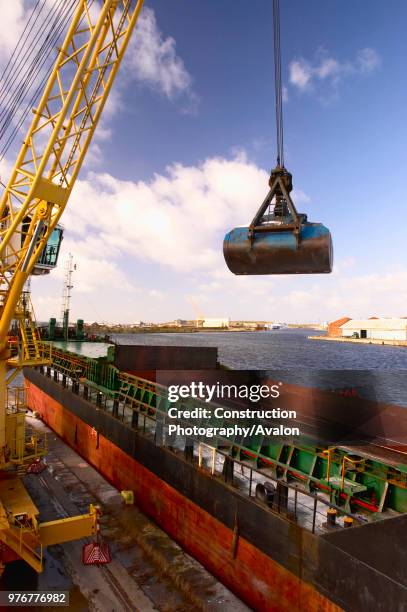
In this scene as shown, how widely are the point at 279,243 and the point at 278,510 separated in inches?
253

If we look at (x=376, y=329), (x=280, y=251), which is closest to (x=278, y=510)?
(x=280, y=251)

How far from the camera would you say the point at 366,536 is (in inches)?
298

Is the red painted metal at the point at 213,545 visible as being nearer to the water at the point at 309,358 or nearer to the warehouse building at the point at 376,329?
the water at the point at 309,358

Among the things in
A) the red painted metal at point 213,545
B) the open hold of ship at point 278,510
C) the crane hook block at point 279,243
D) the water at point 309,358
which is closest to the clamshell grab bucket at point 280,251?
the crane hook block at point 279,243

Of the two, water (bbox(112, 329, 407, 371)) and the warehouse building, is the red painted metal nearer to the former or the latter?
water (bbox(112, 329, 407, 371))

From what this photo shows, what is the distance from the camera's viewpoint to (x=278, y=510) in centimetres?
955

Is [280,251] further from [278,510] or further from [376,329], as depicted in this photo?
[376,329]

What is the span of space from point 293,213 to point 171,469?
9.34 metres

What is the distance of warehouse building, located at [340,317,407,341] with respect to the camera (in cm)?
16188

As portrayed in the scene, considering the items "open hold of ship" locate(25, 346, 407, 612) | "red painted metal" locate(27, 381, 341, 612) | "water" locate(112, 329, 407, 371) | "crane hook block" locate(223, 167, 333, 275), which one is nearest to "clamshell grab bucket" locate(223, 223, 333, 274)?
"crane hook block" locate(223, 167, 333, 275)

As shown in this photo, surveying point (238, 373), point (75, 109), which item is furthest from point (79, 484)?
point (75, 109)

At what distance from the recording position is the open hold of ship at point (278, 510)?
7648 mm

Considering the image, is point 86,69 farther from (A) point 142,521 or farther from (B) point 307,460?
(A) point 142,521

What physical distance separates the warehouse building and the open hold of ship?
164 metres
